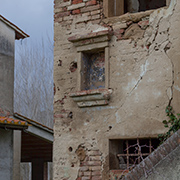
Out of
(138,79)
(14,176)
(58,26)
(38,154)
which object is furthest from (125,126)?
(38,154)

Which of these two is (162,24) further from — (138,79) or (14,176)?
(14,176)

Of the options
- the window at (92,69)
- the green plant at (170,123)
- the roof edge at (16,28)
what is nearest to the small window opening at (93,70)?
the window at (92,69)

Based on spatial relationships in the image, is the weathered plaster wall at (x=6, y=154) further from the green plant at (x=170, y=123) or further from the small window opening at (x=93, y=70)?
the green plant at (x=170, y=123)

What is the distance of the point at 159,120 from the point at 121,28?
161 centimetres

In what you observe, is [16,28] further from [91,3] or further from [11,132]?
[91,3]

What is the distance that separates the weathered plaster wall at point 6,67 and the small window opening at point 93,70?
4.62 m

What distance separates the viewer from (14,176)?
415 inches

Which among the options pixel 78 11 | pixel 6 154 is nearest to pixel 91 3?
pixel 78 11

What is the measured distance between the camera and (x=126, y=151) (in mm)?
6160

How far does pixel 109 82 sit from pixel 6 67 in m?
5.42

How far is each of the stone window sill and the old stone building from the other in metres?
0.02

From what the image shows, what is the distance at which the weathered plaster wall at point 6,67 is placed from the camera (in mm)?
10477

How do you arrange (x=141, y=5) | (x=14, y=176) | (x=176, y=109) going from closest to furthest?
(x=176, y=109)
(x=141, y=5)
(x=14, y=176)

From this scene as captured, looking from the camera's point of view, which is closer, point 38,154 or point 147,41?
point 147,41
